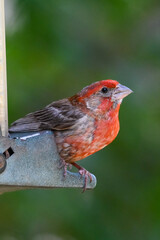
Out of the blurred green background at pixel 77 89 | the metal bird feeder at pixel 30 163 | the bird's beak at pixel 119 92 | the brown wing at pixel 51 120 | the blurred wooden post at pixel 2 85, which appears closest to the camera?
the metal bird feeder at pixel 30 163

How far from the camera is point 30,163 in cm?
374

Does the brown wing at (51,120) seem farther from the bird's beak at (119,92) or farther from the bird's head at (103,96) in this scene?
the bird's beak at (119,92)

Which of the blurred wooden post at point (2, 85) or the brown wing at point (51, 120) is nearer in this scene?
the blurred wooden post at point (2, 85)

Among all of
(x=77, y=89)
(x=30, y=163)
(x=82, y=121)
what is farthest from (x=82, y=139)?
(x=77, y=89)

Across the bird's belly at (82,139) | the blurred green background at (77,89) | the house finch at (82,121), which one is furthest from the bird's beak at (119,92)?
the blurred green background at (77,89)

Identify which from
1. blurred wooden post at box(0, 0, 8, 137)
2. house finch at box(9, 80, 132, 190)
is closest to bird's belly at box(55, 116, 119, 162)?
house finch at box(9, 80, 132, 190)

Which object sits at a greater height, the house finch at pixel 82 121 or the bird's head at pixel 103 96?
the bird's head at pixel 103 96

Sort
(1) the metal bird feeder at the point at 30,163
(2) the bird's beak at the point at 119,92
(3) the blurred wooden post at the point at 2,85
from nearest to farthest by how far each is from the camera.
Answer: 1. (1) the metal bird feeder at the point at 30,163
2. (3) the blurred wooden post at the point at 2,85
3. (2) the bird's beak at the point at 119,92

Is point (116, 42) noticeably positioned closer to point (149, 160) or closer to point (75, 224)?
point (149, 160)

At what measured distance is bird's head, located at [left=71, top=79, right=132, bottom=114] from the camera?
179 inches

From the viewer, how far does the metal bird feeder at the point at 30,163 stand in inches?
143

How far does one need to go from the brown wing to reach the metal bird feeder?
9.4 inches

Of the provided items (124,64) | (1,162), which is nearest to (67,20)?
(124,64)

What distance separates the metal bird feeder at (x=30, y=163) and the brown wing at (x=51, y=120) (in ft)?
0.78
